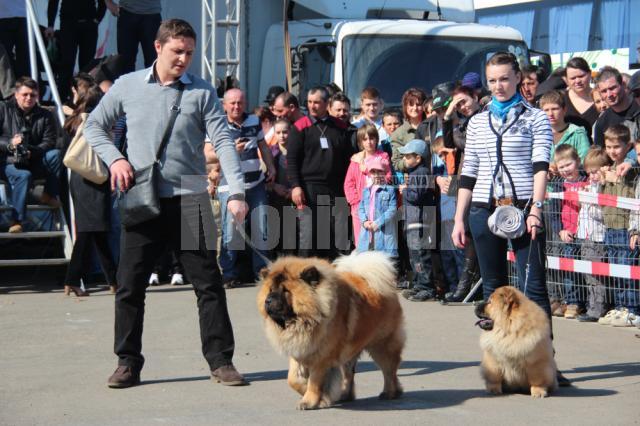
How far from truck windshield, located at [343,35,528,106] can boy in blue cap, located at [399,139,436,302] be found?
389 centimetres

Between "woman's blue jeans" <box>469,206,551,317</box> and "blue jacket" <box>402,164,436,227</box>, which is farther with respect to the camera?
"blue jacket" <box>402,164,436,227</box>

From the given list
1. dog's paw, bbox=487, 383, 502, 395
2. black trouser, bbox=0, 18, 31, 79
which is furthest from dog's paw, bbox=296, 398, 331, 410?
black trouser, bbox=0, 18, 31, 79

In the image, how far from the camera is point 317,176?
11.4 meters

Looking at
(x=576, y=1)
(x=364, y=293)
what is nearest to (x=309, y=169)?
Result: (x=364, y=293)

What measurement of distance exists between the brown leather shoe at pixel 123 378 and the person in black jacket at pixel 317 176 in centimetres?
474

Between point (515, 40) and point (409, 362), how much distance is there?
9.19 m

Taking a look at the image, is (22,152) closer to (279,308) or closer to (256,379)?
(256,379)

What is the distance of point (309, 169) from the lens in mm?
11438

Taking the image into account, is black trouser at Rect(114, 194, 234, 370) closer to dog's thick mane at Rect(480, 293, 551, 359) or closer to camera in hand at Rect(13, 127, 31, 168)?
dog's thick mane at Rect(480, 293, 551, 359)

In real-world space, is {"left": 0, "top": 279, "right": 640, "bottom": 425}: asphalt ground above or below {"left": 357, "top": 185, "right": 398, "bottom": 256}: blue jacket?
below

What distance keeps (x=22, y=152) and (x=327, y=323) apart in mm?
6790

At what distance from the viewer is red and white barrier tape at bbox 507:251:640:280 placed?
9.10 meters

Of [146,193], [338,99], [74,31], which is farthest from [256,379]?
[74,31]

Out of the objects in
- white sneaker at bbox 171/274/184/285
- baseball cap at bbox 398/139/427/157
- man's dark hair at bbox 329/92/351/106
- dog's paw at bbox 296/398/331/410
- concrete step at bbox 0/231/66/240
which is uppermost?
man's dark hair at bbox 329/92/351/106
